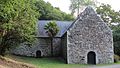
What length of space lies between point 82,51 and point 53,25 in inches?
286

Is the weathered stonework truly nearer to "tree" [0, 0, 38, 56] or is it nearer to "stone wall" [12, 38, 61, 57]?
"stone wall" [12, 38, 61, 57]

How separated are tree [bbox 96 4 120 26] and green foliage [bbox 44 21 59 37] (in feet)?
54.1

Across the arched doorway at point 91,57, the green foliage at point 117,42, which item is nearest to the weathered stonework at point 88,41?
the arched doorway at point 91,57

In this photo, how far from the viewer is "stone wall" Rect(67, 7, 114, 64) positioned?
118ft

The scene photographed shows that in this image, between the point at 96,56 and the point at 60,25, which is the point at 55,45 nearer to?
the point at 60,25

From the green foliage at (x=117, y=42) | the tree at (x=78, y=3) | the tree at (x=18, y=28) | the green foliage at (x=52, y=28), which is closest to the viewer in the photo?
the tree at (x=18, y=28)

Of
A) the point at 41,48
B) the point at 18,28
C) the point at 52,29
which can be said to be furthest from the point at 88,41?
the point at 18,28

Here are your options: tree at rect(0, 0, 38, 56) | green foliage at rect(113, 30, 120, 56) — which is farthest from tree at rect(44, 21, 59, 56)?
green foliage at rect(113, 30, 120, 56)

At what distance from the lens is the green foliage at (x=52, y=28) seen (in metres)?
40.7

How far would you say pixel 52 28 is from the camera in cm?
4069

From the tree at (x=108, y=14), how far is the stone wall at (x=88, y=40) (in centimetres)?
1710

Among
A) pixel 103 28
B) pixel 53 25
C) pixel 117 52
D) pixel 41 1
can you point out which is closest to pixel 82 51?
pixel 103 28

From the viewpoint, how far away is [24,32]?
28891 mm

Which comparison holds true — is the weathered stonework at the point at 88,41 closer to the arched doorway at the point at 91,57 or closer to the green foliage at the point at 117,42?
the arched doorway at the point at 91,57
